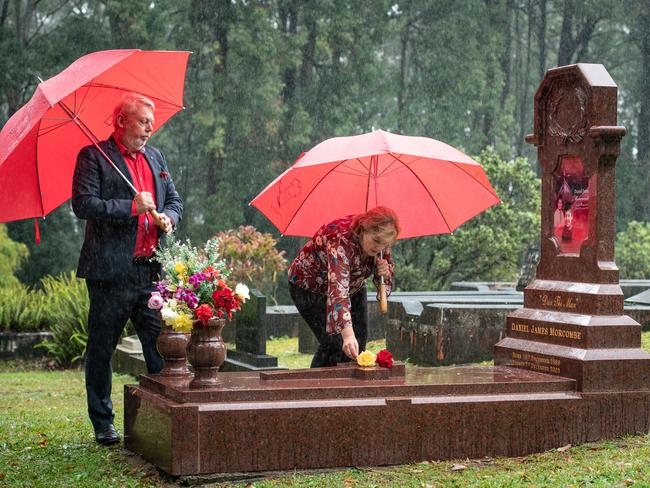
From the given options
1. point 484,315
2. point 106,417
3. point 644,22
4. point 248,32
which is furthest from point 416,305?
point 644,22

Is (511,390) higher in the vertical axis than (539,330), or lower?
lower

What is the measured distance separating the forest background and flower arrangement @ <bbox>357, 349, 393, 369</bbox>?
15.1 meters

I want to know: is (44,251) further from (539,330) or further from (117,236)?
(539,330)

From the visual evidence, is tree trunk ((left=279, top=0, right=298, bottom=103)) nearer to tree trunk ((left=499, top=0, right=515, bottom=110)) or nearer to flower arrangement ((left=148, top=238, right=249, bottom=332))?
tree trunk ((left=499, top=0, right=515, bottom=110))

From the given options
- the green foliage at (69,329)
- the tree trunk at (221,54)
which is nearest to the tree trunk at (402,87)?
the tree trunk at (221,54)

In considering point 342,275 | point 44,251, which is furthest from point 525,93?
point 342,275

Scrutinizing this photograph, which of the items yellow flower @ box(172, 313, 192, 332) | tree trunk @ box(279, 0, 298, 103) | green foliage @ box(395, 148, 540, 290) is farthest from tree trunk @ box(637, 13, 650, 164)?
yellow flower @ box(172, 313, 192, 332)

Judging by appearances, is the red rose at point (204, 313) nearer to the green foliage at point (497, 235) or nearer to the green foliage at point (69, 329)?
the green foliage at point (69, 329)

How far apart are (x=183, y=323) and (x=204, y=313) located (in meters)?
0.14

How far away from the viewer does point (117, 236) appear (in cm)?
591

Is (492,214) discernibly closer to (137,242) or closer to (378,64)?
(378,64)

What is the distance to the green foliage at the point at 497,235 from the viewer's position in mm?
20250

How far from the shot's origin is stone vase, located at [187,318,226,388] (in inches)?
207

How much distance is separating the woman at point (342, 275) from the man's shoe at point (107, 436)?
130 cm
